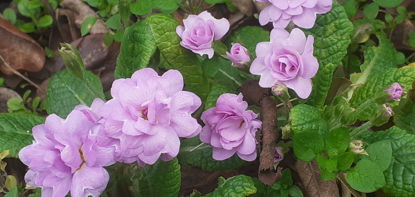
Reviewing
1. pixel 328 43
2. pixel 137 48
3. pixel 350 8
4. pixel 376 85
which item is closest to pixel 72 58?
pixel 137 48

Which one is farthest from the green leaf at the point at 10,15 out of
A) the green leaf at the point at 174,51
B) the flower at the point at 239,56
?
the flower at the point at 239,56

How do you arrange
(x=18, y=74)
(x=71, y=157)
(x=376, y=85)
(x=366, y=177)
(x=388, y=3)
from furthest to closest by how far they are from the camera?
(x=18, y=74), (x=388, y=3), (x=376, y=85), (x=366, y=177), (x=71, y=157)

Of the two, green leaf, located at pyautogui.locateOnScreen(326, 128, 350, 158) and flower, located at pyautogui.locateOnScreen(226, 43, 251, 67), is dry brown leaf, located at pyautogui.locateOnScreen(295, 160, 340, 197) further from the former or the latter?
flower, located at pyautogui.locateOnScreen(226, 43, 251, 67)

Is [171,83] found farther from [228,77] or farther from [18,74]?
[18,74]

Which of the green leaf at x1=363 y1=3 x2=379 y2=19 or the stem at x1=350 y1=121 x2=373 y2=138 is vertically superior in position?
the green leaf at x1=363 y1=3 x2=379 y2=19

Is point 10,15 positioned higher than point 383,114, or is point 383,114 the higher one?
point 383,114

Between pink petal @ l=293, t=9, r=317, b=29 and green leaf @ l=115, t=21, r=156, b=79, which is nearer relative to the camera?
pink petal @ l=293, t=9, r=317, b=29

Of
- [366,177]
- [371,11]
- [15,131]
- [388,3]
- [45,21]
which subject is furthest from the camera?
[45,21]

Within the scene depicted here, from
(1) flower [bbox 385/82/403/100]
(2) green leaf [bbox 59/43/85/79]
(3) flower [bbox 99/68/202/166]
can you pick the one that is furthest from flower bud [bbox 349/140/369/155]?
(2) green leaf [bbox 59/43/85/79]

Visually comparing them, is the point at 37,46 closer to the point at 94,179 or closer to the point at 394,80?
the point at 94,179
